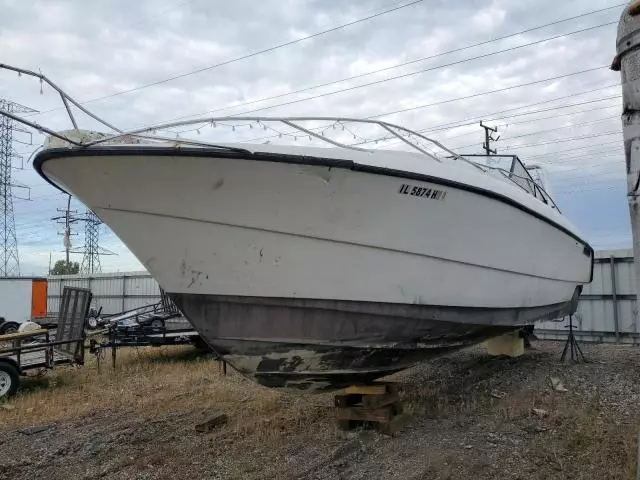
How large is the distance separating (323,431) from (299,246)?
1.77m

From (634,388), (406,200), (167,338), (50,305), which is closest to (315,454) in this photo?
(406,200)

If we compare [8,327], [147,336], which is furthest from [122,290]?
[147,336]

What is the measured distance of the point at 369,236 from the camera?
3533 millimetres

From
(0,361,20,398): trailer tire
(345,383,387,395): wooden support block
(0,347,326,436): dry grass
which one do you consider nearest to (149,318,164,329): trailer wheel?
(0,347,326,436): dry grass

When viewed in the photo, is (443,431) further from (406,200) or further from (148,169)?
(148,169)

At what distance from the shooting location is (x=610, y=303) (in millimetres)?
10047

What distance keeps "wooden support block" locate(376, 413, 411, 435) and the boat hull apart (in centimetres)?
48

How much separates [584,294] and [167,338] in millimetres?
8032

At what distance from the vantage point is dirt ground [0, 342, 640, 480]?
3537 mm

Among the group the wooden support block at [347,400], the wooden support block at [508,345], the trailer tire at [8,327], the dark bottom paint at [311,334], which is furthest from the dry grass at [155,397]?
the trailer tire at [8,327]

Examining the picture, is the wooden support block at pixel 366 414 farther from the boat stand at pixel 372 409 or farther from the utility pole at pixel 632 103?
the utility pole at pixel 632 103

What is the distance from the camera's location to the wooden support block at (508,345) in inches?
295

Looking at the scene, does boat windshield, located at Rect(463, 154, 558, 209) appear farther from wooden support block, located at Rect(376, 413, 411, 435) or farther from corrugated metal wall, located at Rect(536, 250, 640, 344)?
corrugated metal wall, located at Rect(536, 250, 640, 344)

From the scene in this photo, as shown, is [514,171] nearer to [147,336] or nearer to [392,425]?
[392,425]
